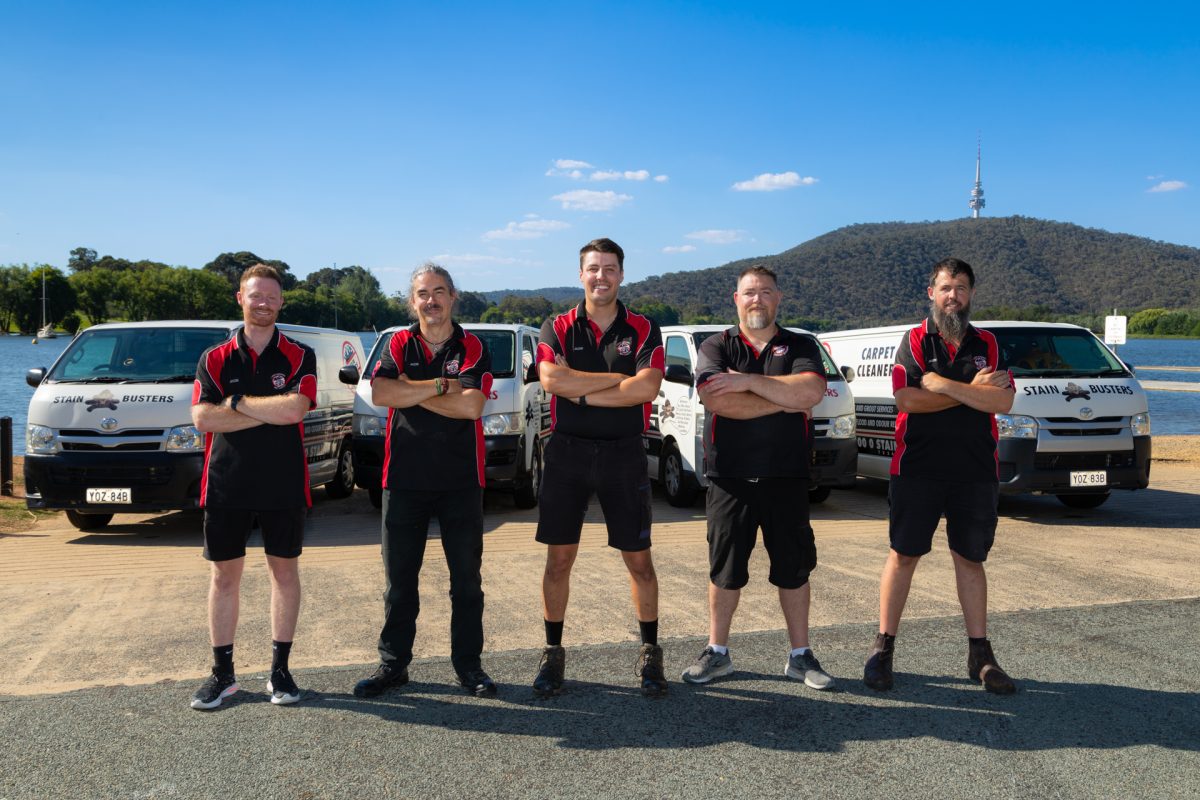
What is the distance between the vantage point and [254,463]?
4449mm

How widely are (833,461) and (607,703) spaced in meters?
5.93

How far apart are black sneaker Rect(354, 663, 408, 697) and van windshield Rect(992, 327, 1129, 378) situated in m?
7.40

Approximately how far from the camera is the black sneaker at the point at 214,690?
13.9 feet

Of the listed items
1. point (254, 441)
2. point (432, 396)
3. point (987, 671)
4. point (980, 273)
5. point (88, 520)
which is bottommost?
point (88, 520)

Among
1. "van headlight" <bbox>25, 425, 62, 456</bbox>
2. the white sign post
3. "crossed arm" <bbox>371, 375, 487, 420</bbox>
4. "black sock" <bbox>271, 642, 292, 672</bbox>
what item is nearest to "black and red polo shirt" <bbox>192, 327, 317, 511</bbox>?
"crossed arm" <bbox>371, 375, 487, 420</bbox>

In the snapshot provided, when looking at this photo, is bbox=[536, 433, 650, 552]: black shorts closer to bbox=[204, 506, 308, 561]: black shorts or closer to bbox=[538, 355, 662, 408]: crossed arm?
bbox=[538, 355, 662, 408]: crossed arm

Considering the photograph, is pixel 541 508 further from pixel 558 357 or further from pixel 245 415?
pixel 245 415

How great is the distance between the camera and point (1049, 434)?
925cm

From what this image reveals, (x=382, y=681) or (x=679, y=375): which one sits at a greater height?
(x=679, y=375)

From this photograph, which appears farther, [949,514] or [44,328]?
[44,328]

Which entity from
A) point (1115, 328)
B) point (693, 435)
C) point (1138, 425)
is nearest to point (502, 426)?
point (693, 435)

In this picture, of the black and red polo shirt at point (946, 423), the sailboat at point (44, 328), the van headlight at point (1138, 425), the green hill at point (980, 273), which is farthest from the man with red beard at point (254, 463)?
the sailboat at point (44, 328)

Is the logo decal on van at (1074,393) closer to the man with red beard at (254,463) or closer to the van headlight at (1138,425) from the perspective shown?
the van headlight at (1138,425)

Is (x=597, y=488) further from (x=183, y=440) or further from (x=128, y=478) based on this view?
(x=128, y=478)
